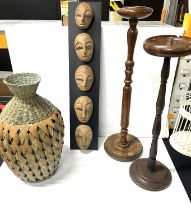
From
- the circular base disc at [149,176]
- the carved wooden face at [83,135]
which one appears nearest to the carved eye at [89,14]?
the carved wooden face at [83,135]

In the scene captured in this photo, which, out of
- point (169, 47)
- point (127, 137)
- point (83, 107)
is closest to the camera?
point (169, 47)

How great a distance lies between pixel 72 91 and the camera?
753 mm

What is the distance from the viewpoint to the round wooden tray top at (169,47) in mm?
471

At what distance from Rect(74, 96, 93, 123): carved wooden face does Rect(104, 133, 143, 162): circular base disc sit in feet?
0.47

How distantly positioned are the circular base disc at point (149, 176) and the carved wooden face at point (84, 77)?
300 mm

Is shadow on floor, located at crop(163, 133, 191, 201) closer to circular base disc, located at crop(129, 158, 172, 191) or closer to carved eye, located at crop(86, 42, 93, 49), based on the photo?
circular base disc, located at crop(129, 158, 172, 191)

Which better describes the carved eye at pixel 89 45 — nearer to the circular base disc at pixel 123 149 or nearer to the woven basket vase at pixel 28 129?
the woven basket vase at pixel 28 129

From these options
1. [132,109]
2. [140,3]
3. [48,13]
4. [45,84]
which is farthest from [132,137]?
[48,13]

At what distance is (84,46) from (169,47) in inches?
11.0

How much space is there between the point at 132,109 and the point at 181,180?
296 mm

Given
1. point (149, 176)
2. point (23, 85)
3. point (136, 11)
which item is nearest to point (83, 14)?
point (136, 11)

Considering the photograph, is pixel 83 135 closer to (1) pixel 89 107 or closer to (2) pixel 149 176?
(1) pixel 89 107

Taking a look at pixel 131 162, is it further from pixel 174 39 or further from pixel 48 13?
pixel 48 13

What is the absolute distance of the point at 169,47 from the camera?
473mm
